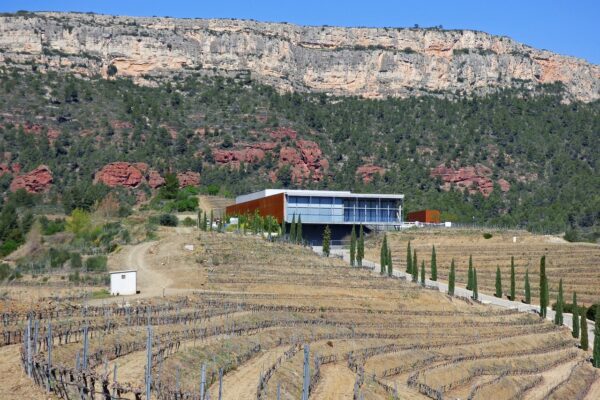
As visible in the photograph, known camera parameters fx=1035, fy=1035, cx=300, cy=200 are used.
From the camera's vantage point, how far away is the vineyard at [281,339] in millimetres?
35844

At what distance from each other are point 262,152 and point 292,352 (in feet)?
328

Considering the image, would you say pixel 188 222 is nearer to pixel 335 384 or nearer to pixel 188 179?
pixel 188 179

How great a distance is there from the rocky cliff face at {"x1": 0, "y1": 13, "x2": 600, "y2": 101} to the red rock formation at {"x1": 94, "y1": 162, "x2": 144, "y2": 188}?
141 ft

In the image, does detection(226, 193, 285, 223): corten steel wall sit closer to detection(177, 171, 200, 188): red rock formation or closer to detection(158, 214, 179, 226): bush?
detection(158, 214, 179, 226): bush

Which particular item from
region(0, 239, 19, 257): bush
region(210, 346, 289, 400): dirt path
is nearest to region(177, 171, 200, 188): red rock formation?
region(0, 239, 19, 257): bush

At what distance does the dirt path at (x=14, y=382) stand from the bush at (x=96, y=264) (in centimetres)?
3735

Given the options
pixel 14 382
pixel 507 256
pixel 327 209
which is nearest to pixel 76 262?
A: pixel 327 209

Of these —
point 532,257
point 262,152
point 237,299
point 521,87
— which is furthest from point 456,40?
point 237,299

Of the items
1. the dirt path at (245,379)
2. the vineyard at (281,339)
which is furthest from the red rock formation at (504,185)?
the dirt path at (245,379)

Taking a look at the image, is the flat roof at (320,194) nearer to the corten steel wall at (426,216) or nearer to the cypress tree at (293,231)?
the cypress tree at (293,231)

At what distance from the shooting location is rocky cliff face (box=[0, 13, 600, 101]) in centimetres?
17025

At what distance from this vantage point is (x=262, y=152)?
144 m

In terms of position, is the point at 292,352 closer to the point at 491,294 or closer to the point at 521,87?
the point at 491,294

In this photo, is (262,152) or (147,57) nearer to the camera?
(262,152)
